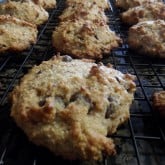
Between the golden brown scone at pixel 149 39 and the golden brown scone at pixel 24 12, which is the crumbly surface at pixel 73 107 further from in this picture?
the golden brown scone at pixel 24 12

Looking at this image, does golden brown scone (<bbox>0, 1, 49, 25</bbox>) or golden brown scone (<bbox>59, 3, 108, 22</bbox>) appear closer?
golden brown scone (<bbox>59, 3, 108, 22</bbox>)

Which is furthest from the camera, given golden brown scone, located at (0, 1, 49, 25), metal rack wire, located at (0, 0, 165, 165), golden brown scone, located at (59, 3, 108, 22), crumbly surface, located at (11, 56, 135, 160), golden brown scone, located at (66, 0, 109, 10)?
golden brown scone, located at (66, 0, 109, 10)

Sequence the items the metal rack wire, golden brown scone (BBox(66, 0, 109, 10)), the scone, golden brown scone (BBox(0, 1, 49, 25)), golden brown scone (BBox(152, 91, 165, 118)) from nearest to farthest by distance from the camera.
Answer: the metal rack wire < golden brown scone (BBox(152, 91, 165, 118)) < the scone < golden brown scone (BBox(0, 1, 49, 25)) < golden brown scone (BBox(66, 0, 109, 10))

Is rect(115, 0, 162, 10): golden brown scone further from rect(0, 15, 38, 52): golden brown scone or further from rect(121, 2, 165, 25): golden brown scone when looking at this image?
rect(0, 15, 38, 52): golden brown scone

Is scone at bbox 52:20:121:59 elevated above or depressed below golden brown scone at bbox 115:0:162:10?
above

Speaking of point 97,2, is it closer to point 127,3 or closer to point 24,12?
point 127,3

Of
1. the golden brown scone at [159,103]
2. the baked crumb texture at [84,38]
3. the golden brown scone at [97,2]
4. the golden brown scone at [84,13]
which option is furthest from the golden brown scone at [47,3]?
the golden brown scone at [159,103]

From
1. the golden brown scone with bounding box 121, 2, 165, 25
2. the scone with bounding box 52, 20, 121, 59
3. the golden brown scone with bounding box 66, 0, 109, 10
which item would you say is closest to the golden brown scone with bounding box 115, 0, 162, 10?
the golden brown scone with bounding box 66, 0, 109, 10
